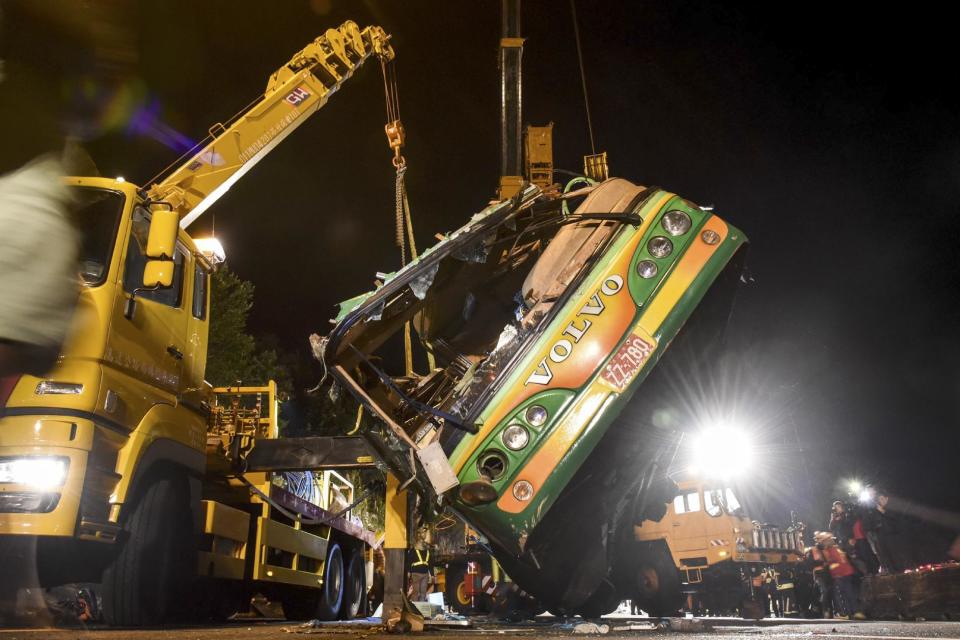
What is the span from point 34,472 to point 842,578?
10214 mm

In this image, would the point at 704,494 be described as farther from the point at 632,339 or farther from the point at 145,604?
the point at 145,604

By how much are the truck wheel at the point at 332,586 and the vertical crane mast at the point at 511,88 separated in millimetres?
5262

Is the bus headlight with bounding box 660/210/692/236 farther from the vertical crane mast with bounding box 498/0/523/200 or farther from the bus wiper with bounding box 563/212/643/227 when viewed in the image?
the vertical crane mast with bounding box 498/0/523/200

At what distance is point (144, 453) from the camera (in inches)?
175

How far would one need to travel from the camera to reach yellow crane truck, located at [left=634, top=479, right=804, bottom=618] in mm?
10125

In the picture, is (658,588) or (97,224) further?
(658,588)

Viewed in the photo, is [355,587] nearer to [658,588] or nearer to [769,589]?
[658,588]

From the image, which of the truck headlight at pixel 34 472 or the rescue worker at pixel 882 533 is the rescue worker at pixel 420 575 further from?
the truck headlight at pixel 34 472

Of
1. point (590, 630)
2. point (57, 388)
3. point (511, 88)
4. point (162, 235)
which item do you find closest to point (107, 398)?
point (57, 388)

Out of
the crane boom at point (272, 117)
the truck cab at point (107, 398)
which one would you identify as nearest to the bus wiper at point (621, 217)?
the truck cab at point (107, 398)

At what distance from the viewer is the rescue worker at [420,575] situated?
13.7 m

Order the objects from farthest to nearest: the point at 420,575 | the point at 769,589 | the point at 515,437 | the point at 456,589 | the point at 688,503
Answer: the point at 456,589 → the point at 420,575 → the point at 688,503 → the point at 769,589 → the point at 515,437

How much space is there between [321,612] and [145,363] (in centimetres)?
469

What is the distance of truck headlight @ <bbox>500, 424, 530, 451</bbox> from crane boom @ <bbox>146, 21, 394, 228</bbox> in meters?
4.78
